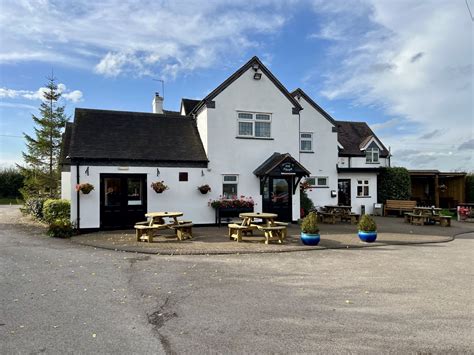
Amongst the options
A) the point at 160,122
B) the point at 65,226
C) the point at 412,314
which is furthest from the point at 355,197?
the point at 412,314

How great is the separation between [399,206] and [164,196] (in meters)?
15.6

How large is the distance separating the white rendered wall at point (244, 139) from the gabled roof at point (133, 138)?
87cm

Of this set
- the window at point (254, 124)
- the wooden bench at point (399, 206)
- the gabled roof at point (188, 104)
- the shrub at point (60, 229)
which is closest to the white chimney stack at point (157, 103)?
the gabled roof at point (188, 104)

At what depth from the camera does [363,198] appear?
82.5ft

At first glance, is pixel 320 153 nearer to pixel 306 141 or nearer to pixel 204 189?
pixel 306 141

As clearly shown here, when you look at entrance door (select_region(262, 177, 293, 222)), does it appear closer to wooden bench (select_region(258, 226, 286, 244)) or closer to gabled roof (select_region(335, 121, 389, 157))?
wooden bench (select_region(258, 226, 286, 244))

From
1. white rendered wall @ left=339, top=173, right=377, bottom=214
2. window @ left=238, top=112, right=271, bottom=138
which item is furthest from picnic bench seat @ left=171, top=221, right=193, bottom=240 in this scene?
white rendered wall @ left=339, top=173, right=377, bottom=214

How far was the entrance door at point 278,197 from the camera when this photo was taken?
59.5ft

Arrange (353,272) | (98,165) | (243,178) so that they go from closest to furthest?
(353,272)
(98,165)
(243,178)

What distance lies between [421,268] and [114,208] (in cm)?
1175

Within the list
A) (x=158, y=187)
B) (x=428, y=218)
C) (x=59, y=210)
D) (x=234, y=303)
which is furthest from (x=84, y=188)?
(x=428, y=218)

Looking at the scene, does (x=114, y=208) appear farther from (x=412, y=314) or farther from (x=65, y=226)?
(x=412, y=314)

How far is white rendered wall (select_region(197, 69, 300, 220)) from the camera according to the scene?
17.3m

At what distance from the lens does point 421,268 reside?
8914 millimetres
